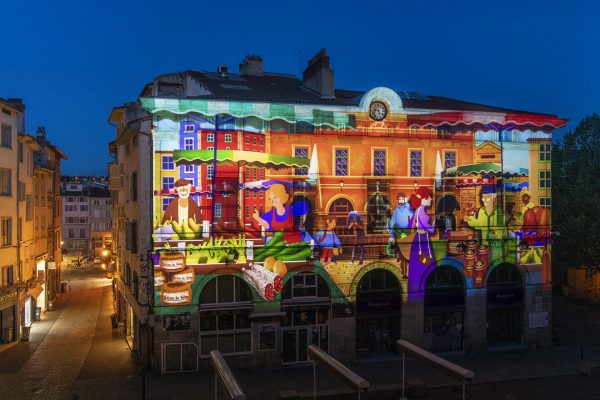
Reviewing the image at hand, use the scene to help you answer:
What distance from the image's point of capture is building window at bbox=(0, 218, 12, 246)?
108 ft

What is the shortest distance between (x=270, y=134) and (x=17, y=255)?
19.1 meters

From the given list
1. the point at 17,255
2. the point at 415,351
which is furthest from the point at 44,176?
the point at 415,351

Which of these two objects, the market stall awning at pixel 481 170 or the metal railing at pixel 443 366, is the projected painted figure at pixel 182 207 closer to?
the metal railing at pixel 443 366

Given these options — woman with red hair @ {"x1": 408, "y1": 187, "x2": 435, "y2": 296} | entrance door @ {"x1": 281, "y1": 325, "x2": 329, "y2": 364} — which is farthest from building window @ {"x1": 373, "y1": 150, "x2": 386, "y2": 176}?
entrance door @ {"x1": 281, "y1": 325, "x2": 329, "y2": 364}

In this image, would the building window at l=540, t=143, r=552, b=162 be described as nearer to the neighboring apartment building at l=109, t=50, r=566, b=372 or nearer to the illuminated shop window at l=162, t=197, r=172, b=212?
the neighboring apartment building at l=109, t=50, r=566, b=372

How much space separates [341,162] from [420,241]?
247 inches

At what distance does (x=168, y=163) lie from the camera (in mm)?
26422

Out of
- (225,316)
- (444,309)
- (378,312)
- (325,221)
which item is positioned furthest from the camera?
(444,309)

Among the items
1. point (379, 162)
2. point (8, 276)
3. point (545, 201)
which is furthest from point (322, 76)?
point (8, 276)

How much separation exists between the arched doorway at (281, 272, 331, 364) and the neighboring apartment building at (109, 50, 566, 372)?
0.08 meters

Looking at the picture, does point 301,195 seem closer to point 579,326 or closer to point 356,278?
point 356,278

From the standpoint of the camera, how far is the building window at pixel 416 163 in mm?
30016

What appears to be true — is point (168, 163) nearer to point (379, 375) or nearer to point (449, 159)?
point (379, 375)

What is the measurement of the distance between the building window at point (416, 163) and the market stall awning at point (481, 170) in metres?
1.47
